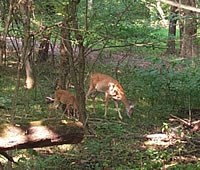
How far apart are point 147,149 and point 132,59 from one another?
10.1 meters

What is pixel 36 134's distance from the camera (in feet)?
13.3

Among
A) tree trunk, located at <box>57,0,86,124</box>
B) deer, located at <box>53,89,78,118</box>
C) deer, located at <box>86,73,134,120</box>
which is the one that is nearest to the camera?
tree trunk, located at <box>57,0,86,124</box>

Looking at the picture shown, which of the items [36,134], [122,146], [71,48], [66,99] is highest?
[71,48]

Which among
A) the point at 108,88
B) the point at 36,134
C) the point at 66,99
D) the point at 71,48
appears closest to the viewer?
the point at 36,134

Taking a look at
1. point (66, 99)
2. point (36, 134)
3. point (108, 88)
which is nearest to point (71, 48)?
point (66, 99)

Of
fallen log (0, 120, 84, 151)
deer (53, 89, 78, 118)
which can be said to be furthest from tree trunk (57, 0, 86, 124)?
fallen log (0, 120, 84, 151)

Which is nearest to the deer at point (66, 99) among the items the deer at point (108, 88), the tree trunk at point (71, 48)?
the tree trunk at point (71, 48)

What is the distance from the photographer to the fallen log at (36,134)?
13.0 feet

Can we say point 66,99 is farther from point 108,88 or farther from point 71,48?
point 108,88

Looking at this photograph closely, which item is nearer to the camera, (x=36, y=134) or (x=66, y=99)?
(x=36, y=134)

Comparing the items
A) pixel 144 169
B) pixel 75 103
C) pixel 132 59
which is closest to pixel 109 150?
pixel 144 169

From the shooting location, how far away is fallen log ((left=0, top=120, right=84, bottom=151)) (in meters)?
3.95

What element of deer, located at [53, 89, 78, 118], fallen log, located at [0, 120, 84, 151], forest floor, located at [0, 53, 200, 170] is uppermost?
fallen log, located at [0, 120, 84, 151]

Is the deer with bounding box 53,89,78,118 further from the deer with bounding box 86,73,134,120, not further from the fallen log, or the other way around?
the fallen log
